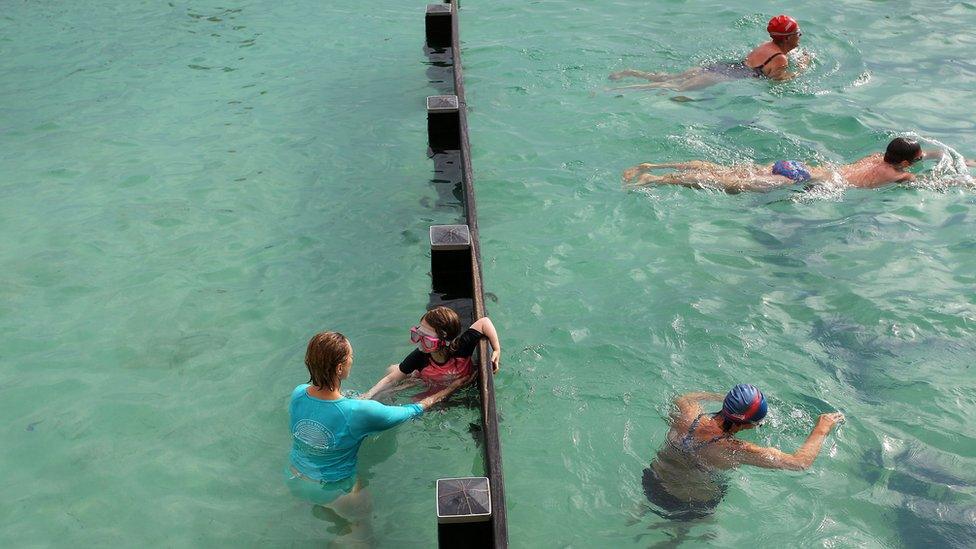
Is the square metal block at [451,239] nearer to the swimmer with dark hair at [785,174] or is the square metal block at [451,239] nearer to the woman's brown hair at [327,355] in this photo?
the woman's brown hair at [327,355]

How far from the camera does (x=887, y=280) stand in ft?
24.3

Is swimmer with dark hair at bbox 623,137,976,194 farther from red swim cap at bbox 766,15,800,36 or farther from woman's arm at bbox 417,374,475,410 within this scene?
woman's arm at bbox 417,374,475,410

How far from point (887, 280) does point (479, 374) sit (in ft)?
13.4

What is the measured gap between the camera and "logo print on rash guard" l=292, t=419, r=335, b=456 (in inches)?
186

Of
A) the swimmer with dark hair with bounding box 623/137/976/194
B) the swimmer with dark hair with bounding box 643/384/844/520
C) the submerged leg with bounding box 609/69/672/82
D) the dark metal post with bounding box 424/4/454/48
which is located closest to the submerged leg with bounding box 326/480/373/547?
the swimmer with dark hair with bounding box 643/384/844/520

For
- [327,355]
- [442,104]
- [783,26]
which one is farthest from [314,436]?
[783,26]

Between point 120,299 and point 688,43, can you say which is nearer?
point 120,299

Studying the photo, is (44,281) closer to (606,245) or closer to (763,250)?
(606,245)

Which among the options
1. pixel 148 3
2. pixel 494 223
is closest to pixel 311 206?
pixel 494 223

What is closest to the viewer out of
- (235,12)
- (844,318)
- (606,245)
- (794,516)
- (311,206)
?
(794,516)

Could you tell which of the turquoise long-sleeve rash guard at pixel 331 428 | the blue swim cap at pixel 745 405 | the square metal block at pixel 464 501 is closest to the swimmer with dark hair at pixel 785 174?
the blue swim cap at pixel 745 405

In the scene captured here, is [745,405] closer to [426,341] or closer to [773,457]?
[773,457]

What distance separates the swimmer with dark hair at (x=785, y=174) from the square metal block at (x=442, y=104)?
6.40 ft

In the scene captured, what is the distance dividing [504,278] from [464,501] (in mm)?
3686
